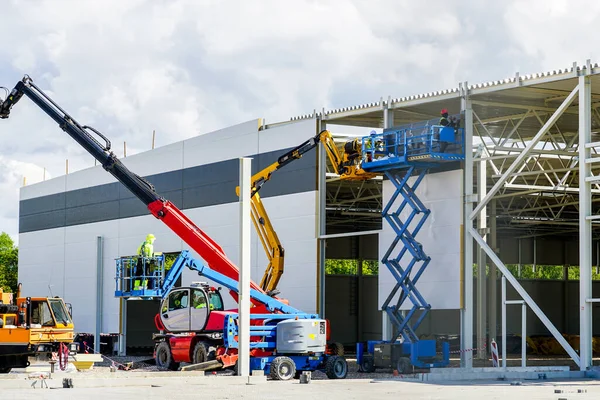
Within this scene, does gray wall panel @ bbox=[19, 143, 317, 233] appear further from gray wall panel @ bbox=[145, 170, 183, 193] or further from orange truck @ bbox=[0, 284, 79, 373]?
orange truck @ bbox=[0, 284, 79, 373]

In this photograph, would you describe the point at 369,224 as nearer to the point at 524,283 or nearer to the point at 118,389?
the point at 524,283

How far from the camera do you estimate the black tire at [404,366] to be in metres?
31.5

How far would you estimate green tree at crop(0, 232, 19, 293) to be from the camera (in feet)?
331

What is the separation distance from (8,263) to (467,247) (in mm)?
83252

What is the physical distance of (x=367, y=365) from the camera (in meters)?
32.4

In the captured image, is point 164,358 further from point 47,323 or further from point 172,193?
point 172,193

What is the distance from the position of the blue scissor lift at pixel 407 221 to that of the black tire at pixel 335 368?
7.51ft

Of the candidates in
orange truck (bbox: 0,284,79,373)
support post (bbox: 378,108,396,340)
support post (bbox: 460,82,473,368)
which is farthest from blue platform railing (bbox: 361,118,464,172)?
orange truck (bbox: 0,284,79,373)

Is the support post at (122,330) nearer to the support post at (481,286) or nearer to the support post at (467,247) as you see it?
the support post at (481,286)

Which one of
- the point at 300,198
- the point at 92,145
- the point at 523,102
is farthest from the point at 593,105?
the point at 92,145

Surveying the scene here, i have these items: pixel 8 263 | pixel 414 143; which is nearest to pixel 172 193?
pixel 414 143

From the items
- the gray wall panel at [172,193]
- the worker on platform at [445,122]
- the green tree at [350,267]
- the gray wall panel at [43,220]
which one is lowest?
the green tree at [350,267]

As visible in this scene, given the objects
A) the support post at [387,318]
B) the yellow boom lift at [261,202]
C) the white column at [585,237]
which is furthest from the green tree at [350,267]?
the white column at [585,237]

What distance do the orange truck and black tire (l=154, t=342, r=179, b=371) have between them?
278cm
